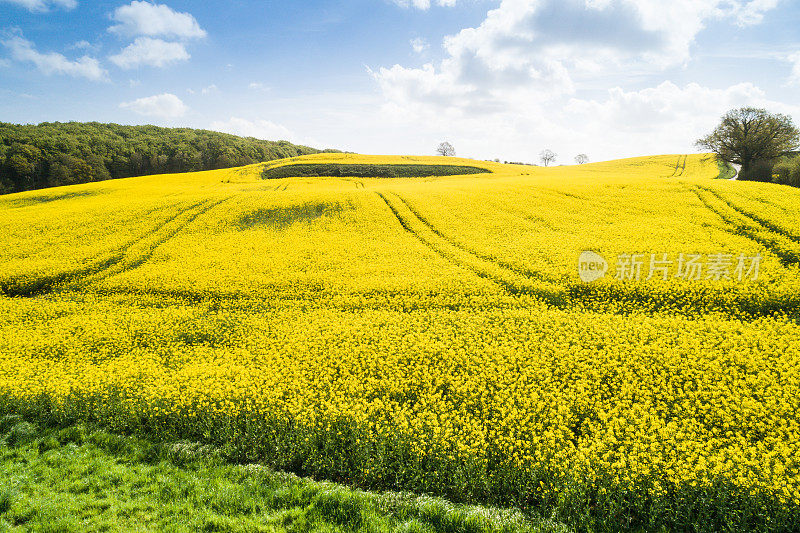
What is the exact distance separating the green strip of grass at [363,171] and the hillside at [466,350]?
31368 millimetres

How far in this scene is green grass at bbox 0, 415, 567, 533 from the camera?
22.3ft

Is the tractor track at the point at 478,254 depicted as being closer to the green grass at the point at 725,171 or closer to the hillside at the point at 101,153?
the green grass at the point at 725,171

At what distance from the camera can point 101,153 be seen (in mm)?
83562

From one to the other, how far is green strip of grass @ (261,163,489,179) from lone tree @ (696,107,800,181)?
31.5m

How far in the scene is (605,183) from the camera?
3425 cm

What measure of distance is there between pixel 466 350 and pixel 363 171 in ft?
162

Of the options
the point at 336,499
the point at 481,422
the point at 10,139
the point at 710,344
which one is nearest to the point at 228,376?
the point at 336,499

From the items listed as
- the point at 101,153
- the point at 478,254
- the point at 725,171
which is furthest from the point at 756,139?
the point at 101,153

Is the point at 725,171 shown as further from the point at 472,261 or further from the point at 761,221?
the point at 472,261

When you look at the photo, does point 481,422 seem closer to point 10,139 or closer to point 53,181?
point 53,181

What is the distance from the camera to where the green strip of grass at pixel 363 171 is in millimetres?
57812

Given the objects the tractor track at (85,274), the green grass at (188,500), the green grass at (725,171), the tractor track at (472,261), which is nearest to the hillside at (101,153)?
the tractor track at (85,274)

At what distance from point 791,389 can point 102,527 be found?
55.5 ft

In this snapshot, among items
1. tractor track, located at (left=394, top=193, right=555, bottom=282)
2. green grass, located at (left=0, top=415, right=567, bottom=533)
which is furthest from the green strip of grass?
green grass, located at (left=0, top=415, right=567, bottom=533)
